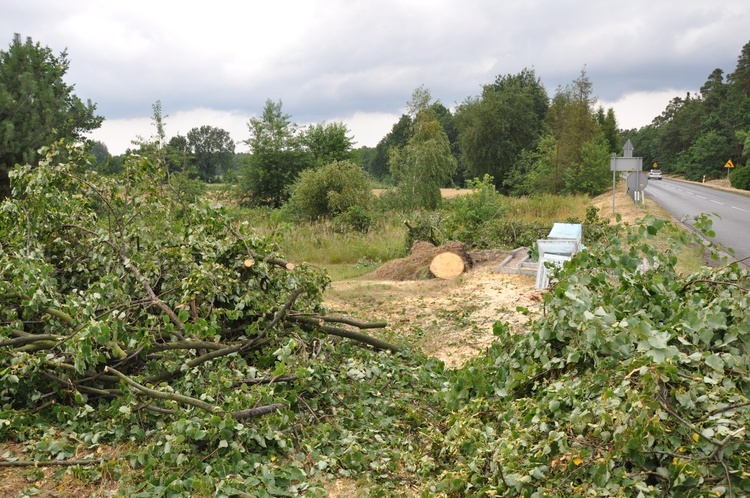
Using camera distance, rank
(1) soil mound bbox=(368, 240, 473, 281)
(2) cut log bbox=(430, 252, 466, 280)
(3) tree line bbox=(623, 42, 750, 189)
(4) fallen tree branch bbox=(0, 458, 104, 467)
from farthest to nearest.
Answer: (3) tree line bbox=(623, 42, 750, 189) < (1) soil mound bbox=(368, 240, 473, 281) < (2) cut log bbox=(430, 252, 466, 280) < (4) fallen tree branch bbox=(0, 458, 104, 467)

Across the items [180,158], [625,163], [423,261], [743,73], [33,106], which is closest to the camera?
[423,261]

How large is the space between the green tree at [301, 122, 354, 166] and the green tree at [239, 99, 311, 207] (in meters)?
2.16

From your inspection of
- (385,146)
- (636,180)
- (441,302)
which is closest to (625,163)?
(636,180)

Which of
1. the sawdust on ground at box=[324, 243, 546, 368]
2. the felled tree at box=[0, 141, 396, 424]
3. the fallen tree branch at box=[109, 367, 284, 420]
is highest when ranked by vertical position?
the felled tree at box=[0, 141, 396, 424]

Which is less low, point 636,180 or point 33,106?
point 33,106

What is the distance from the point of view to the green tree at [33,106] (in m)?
15.1

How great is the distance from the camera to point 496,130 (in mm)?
47469

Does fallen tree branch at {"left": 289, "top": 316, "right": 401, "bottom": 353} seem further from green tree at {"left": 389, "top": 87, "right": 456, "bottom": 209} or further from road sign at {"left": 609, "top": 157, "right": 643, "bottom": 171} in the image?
green tree at {"left": 389, "top": 87, "right": 456, "bottom": 209}

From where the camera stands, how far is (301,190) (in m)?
25.6

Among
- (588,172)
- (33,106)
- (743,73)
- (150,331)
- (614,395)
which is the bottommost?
(614,395)

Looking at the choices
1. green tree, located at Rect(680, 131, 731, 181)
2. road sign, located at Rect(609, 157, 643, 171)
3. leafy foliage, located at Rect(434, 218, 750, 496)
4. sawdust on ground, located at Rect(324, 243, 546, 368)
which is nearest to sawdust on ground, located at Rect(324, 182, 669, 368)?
sawdust on ground, located at Rect(324, 243, 546, 368)

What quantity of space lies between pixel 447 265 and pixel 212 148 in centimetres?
7077

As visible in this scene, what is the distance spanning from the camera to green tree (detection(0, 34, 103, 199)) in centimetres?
1508

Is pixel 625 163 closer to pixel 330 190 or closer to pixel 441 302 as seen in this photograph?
pixel 330 190
